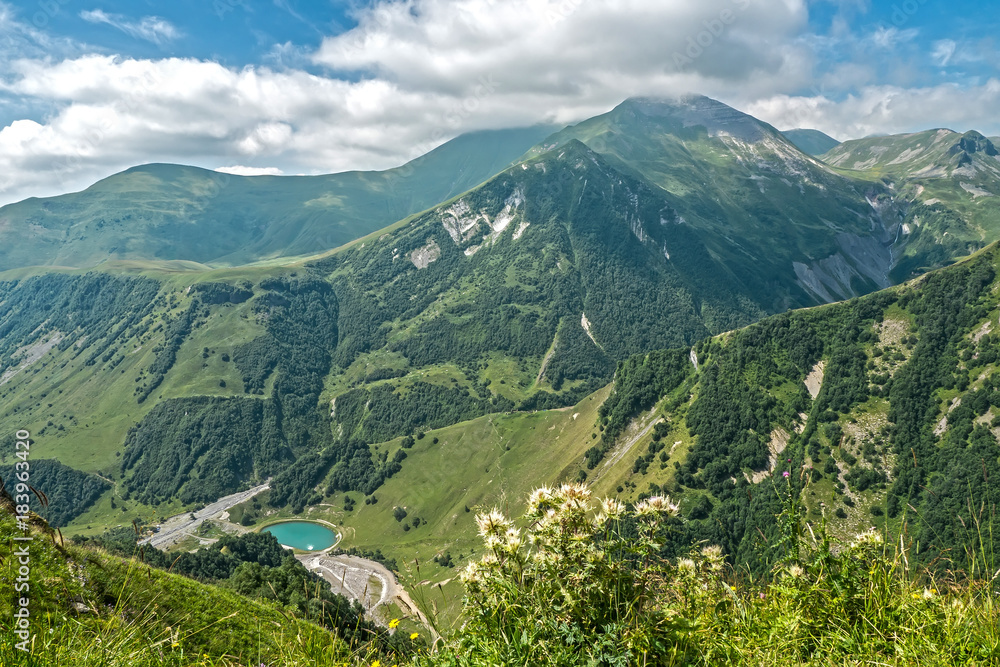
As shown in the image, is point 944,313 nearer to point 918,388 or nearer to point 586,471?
point 918,388

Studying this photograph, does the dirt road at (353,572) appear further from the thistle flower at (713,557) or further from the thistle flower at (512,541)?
the thistle flower at (512,541)

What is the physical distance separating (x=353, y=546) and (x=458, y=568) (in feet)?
672

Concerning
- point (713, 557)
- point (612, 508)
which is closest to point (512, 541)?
point (612, 508)

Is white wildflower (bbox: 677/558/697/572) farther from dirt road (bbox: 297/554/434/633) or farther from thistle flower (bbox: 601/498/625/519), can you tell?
dirt road (bbox: 297/554/434/633)

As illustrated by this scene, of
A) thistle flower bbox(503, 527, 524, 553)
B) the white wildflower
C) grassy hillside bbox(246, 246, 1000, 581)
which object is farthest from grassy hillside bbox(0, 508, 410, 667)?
grassy hillside bbox(246, 246, 1000, 581)

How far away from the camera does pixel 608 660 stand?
15.6 ft

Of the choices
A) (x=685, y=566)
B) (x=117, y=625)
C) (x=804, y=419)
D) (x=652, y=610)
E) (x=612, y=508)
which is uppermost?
(x=612, y=508)

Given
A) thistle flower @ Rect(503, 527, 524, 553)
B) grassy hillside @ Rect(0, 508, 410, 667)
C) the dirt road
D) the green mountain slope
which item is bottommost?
the dirt road

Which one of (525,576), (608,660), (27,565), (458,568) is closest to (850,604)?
(608,660)

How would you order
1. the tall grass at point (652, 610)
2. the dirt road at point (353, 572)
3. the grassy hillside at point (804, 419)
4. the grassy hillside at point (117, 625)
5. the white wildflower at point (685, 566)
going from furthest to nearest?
the dirt road at point (353, 572) → the grassy hillside at point (804, 419) → the white wildflower at point (685, 566) → the grassy hillside at point (117, 625) → the tall grass at point (652, 610)

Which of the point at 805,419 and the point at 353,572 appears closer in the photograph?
the point at 805,419

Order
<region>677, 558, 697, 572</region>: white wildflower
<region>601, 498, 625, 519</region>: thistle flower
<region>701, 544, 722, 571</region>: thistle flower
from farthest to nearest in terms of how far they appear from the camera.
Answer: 1. <region>701, 544, 722, 571</region>: thistle flower
2. <region>677, 558, 697, 572</region>: white wildflower
3. <region>601, 498, 625, 519</region>: thistle flower

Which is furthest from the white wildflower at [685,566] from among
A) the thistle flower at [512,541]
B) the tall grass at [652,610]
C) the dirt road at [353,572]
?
the dirt road at [353,572]

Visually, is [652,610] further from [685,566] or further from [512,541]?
[512,541]
